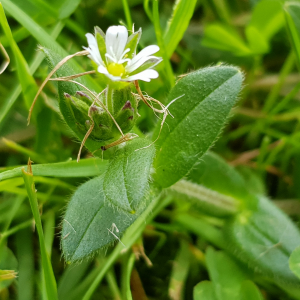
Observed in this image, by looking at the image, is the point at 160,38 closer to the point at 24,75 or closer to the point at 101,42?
the point at 101,42

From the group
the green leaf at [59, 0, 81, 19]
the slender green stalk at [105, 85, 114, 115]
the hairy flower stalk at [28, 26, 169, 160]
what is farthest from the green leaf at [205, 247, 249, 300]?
the green leaf at [59, 0, 81, 19]

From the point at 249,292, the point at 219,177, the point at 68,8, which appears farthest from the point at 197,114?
the point at 68,8

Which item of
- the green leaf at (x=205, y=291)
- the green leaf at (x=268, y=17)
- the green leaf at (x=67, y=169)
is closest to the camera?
the green leaf at (x=67, y=169)

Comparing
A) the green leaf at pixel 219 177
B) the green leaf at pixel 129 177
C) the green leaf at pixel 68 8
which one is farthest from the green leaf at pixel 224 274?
the green leaf at pixel 68 8

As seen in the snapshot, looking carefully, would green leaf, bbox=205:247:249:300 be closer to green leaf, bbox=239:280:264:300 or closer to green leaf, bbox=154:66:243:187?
green leaf, bbox=239:280:264:300

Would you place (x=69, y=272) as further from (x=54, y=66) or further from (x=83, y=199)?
(x=54, y=66)

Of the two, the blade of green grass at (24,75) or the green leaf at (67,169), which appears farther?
the blade of green grass at (24,75)

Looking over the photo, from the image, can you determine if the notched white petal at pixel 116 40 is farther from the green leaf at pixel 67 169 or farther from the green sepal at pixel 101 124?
the green leaf at pixel 67 169
